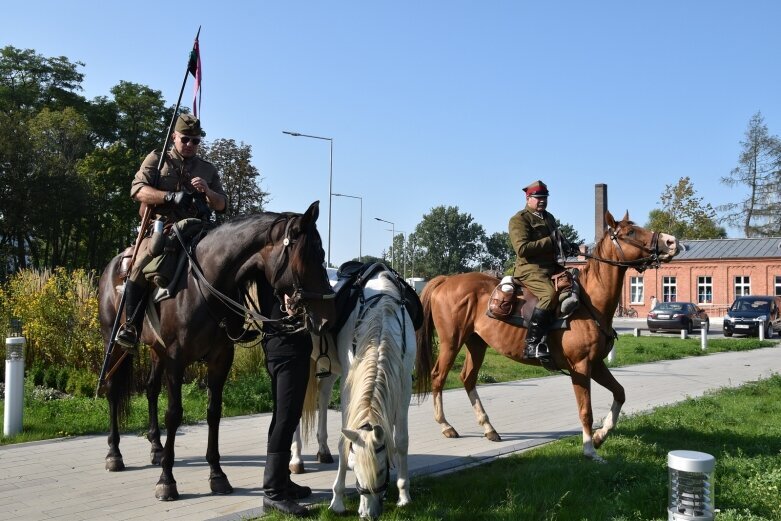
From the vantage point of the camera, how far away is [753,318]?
2853cm

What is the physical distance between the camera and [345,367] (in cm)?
502

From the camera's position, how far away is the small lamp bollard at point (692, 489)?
430 cm

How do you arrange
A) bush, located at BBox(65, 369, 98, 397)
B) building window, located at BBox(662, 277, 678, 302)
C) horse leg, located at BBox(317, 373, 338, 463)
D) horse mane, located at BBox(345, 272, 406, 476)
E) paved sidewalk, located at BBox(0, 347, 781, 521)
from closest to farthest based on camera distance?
horse mane, located at BBox(345, 272, 406, 476)
paved sidewalk, located at BBox(0, 347, 781, 521)
horse leg, located at BBox(317, 373, 338, 463)
bush, located at BBox(65, 369, 98, 397)
building window, located at BBox(662, 277, 678, 302)

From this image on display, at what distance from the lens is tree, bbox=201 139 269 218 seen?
1383 inches

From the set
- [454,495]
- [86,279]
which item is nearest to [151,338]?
[454,495]

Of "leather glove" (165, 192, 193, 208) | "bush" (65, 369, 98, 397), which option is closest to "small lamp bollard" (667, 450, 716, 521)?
"leather glove" (165, 192, 193, 208)

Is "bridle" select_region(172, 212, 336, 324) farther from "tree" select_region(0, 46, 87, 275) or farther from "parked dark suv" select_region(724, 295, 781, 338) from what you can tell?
"tree" select_region(0, 46, 87, 275)

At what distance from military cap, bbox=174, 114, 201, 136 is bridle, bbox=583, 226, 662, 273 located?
165 inches

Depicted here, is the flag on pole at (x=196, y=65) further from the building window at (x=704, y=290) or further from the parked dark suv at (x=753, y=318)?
the building window at (x=704, y=290)

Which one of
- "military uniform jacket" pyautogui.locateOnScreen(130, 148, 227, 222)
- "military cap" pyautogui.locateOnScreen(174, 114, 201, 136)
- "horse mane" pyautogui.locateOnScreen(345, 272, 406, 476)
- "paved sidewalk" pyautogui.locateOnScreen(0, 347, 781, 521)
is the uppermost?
"military cap" pyautogui.locateOnScreen(174, 114, 201, 136)

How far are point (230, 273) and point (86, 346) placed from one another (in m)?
6.55

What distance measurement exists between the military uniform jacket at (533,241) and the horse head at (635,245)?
0.58 m

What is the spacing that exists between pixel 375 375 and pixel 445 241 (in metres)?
108

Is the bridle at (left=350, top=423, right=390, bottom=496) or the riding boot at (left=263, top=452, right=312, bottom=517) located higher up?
the bridle at (left=350, top=423, right=390, bottom=496)
